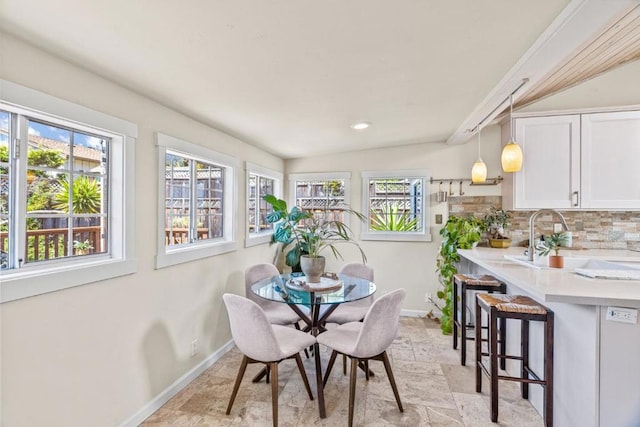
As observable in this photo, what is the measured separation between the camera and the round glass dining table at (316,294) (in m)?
2.21

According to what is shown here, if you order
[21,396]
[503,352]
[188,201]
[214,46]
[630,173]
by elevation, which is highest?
[214,46]

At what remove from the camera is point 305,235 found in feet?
8.77

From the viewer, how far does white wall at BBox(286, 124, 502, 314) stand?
390 centimetres

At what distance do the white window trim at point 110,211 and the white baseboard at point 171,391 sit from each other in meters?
0.96

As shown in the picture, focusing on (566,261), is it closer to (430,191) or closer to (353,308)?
(430,191)

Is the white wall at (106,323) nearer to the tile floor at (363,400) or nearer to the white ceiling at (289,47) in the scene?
the white ceiling at (289,47)

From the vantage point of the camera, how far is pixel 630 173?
121 inches

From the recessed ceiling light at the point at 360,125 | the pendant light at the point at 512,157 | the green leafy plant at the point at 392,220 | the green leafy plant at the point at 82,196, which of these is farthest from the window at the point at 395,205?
the green leafy plant at the point at 82,196

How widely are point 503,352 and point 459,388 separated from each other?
0.58 metres

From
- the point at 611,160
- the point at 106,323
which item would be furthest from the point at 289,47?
the point at 611,160

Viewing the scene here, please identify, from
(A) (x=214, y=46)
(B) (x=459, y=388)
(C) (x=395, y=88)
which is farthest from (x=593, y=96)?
(A) (x=214, y=46)

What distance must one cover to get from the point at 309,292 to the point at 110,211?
1492 millimetres

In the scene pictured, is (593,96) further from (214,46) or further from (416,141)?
(214,46)

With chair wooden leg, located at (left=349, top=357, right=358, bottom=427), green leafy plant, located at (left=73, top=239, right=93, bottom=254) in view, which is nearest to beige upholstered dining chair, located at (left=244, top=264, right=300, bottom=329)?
chair wooden leg, located at (left=349, top=357, right=358, bottom=427)
